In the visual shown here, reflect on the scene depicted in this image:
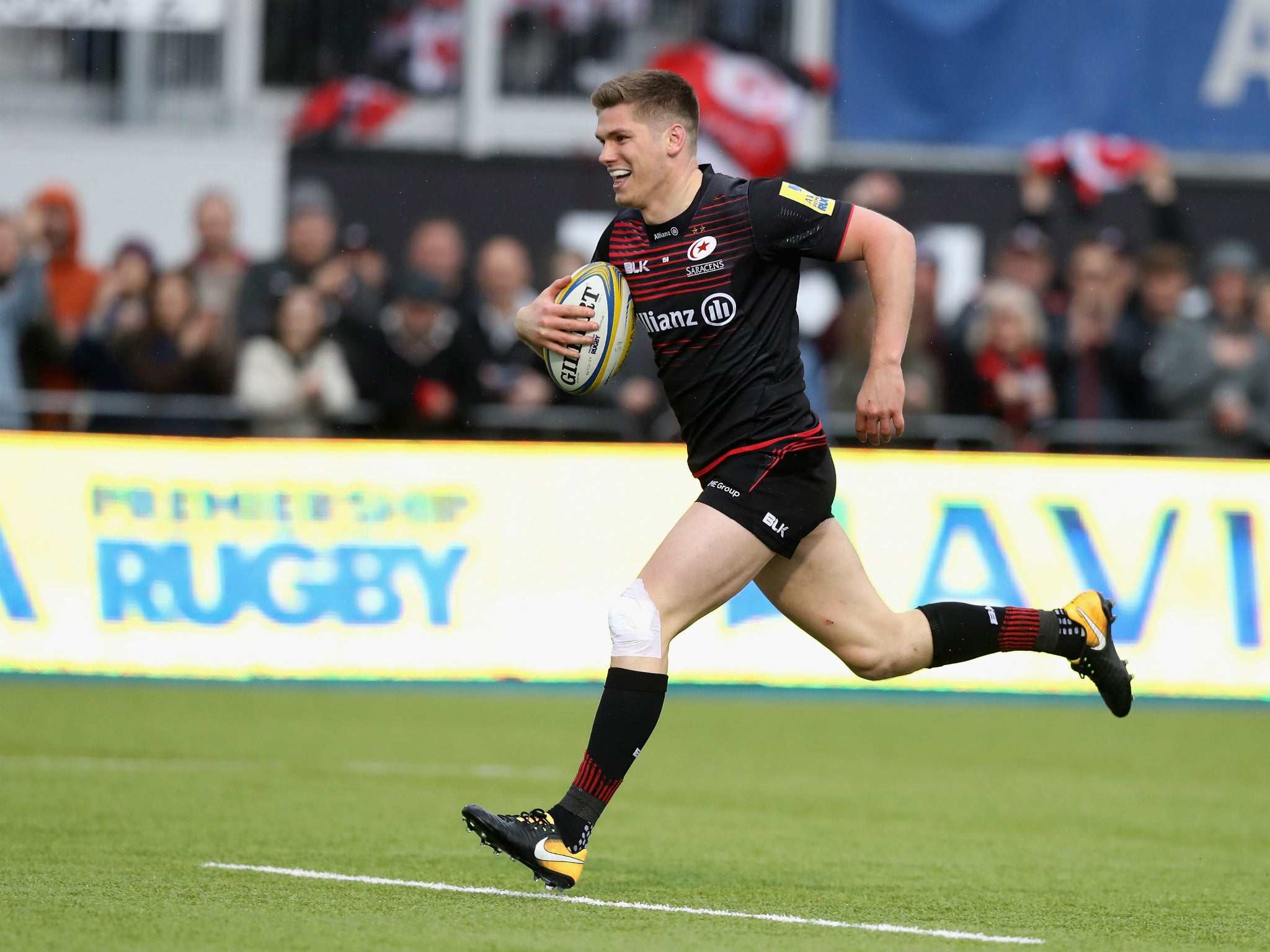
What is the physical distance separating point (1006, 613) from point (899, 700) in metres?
6.20

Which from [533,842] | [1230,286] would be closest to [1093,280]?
[1230,286]

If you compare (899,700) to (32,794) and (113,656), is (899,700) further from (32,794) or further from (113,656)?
(32,794)

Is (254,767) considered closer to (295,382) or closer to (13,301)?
(295,382)

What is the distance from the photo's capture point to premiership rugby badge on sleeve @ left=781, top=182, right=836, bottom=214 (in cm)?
626

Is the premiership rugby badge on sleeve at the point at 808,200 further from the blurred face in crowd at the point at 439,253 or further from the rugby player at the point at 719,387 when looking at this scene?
the blurred face in crowd at the point at 439,253

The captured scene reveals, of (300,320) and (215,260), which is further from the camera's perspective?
(215,260)

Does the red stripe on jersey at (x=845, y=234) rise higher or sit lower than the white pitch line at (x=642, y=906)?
higher

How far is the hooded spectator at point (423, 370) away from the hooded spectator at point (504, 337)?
0.59 feet

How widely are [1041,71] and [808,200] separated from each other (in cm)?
1148

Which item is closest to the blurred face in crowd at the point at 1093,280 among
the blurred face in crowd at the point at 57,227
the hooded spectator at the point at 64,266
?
the hooded spectator at the point at 64,266

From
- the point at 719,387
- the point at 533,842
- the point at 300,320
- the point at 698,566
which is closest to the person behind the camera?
the point at 533,842

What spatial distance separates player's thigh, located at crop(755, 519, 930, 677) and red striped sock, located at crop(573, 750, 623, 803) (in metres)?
0.85

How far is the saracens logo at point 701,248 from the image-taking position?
630 centimetres

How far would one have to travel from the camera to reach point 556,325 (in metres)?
6.39
